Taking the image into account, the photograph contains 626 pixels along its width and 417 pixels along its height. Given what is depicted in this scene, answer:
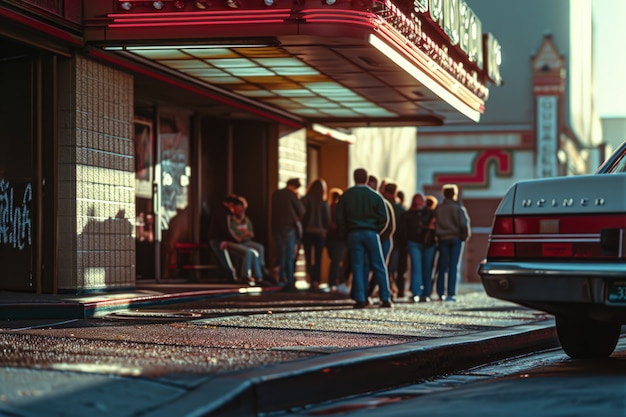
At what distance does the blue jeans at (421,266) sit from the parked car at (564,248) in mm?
9015

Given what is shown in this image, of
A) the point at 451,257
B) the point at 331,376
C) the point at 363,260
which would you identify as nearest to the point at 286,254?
the point at 451,257

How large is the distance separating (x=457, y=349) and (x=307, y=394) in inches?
94.9

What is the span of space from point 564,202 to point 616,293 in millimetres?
750

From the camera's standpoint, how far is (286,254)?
58.7 feet

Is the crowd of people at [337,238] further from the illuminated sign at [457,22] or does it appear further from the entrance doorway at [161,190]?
the illuminated sign at [457,22]

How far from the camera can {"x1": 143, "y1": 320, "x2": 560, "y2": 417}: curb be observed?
19.9 feet

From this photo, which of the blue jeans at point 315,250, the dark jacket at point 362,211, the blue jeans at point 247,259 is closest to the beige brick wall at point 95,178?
the dark jacket at point 362,211

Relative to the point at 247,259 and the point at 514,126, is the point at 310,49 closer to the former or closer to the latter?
the point at 247,259

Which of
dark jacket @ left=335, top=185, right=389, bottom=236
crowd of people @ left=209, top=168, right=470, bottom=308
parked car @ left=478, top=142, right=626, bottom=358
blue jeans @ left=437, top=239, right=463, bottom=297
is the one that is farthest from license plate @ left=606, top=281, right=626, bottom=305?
blue jeans @ left=437, top=239, right=463, bottom=297

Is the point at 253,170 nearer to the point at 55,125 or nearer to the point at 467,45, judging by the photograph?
the point at 467,45

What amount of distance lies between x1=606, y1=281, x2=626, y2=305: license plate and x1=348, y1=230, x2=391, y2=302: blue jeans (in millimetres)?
6887

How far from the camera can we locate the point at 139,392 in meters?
6.14

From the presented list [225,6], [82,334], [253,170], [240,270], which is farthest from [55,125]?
[253,170]

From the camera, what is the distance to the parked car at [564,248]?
755 centimetres
